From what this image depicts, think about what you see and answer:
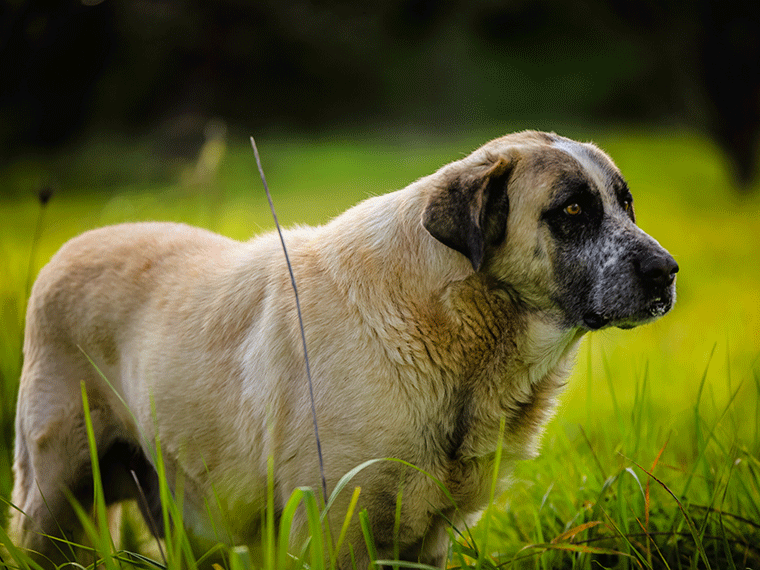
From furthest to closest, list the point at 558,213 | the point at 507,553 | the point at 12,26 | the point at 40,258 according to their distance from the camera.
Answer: the point at 40,258 → the point at 12,26 → the point at 507,553 → the point at 558,213

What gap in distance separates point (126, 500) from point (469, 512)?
193 cm

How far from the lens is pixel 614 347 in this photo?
5.61 m

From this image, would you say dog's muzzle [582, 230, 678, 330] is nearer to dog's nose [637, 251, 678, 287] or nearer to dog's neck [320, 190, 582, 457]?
dog's nose [637, 251, 678, 287]

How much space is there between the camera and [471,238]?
212cm

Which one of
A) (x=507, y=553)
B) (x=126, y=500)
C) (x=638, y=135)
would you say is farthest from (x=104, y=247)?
(x=638, y=135)

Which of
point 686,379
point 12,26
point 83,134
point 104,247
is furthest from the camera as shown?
point 83,134

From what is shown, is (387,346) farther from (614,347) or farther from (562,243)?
(614,347)

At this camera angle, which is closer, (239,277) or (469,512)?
(469,512)

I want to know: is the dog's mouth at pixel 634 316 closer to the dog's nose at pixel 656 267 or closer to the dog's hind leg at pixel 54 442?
the dog's nose at pixel 656 267

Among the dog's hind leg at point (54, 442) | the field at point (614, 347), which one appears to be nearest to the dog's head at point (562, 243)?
the field at point (614, 347)

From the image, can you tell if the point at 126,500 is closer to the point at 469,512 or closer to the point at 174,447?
the point at 174,447

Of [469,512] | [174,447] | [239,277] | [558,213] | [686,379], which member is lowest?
[686,379]

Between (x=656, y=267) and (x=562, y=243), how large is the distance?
14.5 inches

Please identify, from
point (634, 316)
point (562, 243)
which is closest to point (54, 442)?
point (562, 243)
